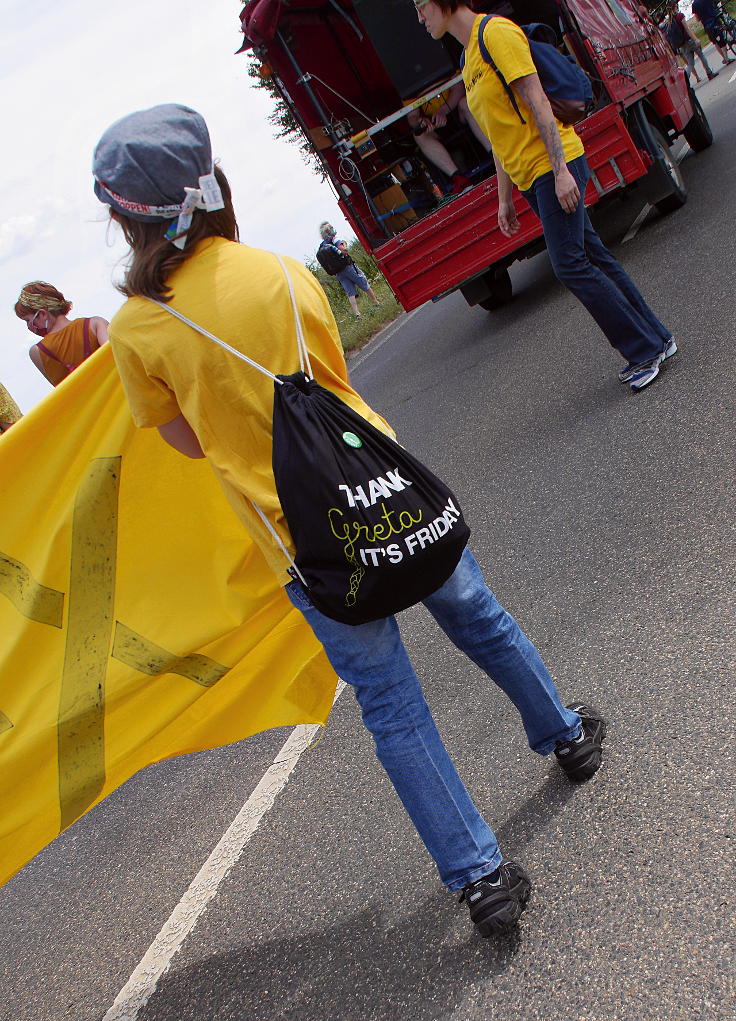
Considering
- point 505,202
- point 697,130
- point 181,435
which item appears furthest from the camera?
point 697,130

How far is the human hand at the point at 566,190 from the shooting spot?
4859mm

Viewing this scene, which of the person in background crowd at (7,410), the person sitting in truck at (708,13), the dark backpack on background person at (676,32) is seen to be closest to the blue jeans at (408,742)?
the person in background crowd at (7,410)

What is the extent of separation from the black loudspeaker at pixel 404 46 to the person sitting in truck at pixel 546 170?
4510 mm

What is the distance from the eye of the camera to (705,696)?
2766 mm

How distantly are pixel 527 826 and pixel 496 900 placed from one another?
41 cm

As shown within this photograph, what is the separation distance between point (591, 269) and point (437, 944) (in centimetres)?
376

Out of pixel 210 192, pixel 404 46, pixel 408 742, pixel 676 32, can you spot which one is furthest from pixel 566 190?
pixel 676 32

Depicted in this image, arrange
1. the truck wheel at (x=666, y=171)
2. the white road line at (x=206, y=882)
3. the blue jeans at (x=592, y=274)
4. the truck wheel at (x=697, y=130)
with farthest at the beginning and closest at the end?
the truck wheel at (x=697, y=130) < the truck wheel at (x=666, y=171) < the blue jeans at (x=592, y=274) < the white road line at (x=206, y=882)

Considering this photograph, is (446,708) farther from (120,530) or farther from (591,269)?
(591,269)

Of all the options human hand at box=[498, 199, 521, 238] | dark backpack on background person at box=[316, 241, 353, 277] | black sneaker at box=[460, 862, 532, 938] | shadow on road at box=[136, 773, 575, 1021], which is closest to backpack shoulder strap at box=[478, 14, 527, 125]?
human hand at box=[498, 199, 521, 238]

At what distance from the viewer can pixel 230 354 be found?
2.15 metres

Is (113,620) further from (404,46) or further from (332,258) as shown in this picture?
(332,258)

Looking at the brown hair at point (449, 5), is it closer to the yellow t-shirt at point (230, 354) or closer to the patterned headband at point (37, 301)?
the patterned headband at point (37, 301)

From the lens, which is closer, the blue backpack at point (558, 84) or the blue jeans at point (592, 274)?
the blue backpack at point (558, 84)
